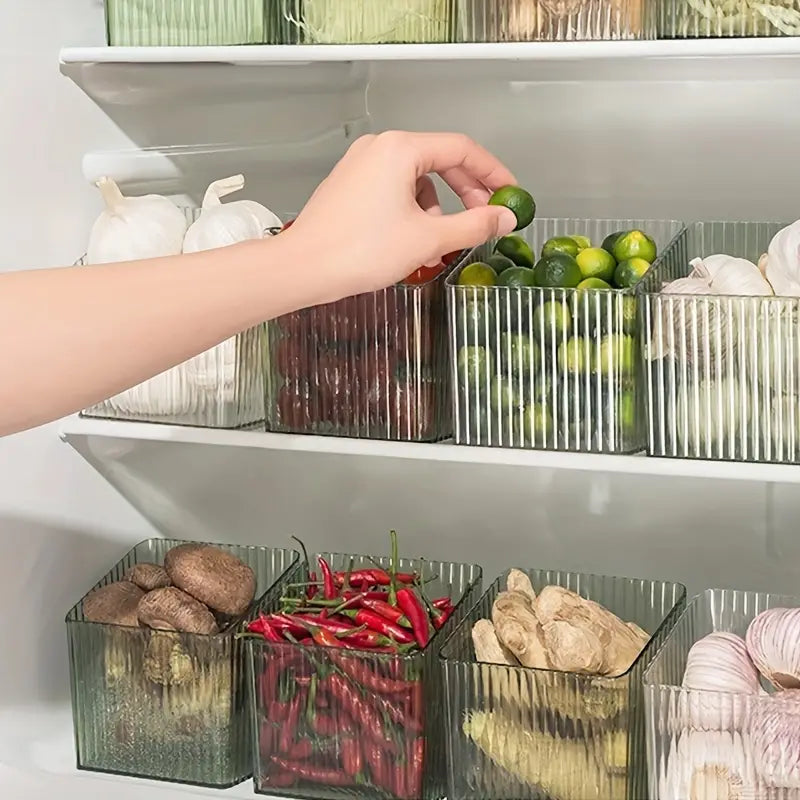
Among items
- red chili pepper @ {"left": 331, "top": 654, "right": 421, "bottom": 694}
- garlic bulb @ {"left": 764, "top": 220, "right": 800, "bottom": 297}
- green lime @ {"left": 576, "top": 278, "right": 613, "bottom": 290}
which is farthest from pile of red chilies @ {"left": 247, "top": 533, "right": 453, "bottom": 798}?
garlic bulb @ {"left": 764, "top": 220, "right": 800, "bottom": 297}

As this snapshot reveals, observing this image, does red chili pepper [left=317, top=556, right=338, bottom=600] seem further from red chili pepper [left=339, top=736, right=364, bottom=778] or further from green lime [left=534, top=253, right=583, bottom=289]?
green lime [left=534, top=253, right=583, bottom=289]

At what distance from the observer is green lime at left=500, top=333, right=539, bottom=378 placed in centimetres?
130

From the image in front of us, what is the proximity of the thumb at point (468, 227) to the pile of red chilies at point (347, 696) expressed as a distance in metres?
0.41

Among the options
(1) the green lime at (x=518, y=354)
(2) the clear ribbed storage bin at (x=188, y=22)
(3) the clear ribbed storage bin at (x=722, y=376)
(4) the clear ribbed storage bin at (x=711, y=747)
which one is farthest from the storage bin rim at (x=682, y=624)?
(2) the clear ribbed storage bin at (x=188, y=22)

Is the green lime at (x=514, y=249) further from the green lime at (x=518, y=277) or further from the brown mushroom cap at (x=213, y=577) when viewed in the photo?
the brown mushroom cap at (x=213, y=577)

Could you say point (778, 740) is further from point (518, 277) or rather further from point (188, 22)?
point (188, 22)

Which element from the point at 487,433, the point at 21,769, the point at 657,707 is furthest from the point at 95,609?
the point at 657,707

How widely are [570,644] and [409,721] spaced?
0.59 ft

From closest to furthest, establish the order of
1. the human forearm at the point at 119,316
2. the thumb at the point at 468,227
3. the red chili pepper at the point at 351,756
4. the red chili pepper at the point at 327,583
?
the human forearm at the point at 119,316 < the thumb at the point at 468,227 < the red chili pepper at the point at 351,756 < the red chili pepper at the point at 327,583

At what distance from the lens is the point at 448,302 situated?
1.33m

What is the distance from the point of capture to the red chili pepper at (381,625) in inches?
55.0

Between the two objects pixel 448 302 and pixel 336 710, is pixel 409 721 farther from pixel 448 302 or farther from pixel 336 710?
pixel 448 302

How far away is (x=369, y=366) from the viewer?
1372 mm

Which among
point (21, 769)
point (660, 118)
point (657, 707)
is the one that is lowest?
point (21, 769)
